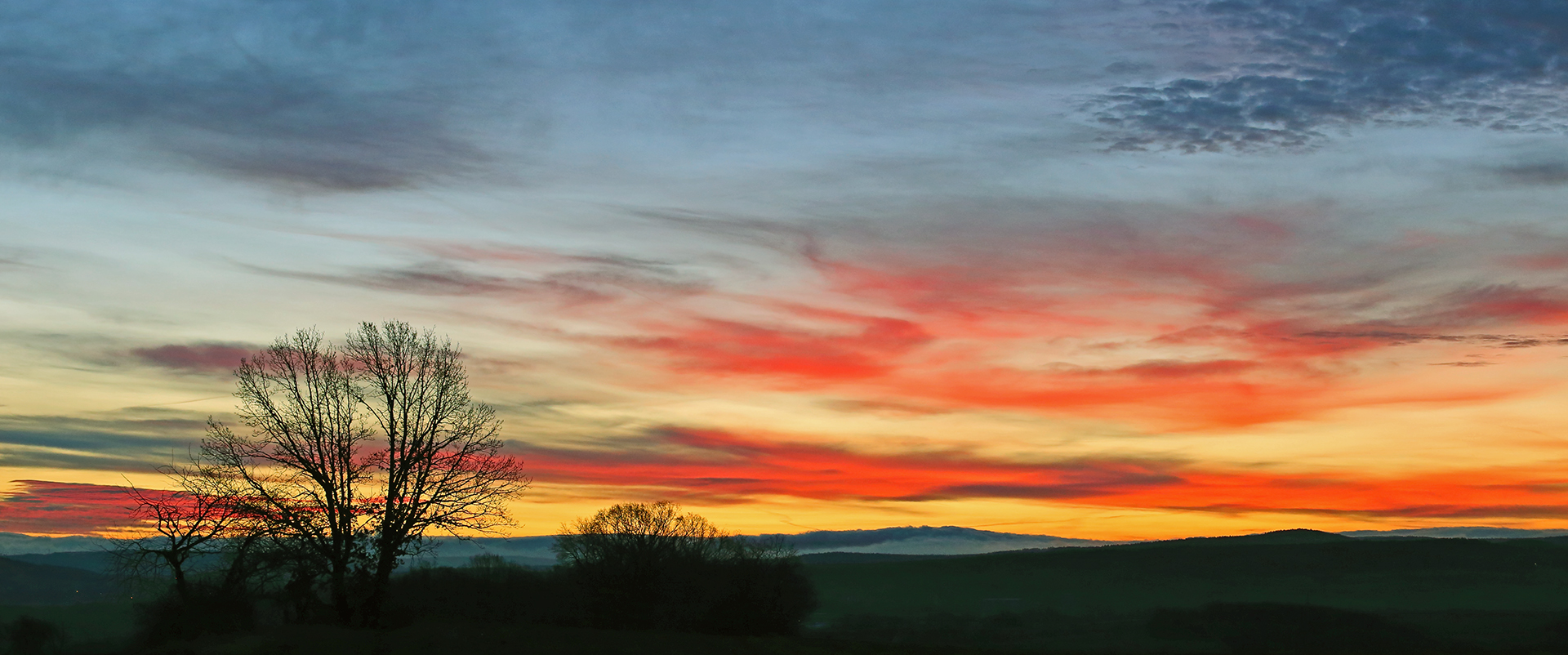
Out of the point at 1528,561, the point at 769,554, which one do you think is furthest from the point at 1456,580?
→ the point at 769,554

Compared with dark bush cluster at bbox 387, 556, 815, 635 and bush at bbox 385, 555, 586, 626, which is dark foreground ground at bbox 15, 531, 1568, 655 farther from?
bush at bbox 385, 555, 586, 626

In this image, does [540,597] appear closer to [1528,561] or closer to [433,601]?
[433,601]

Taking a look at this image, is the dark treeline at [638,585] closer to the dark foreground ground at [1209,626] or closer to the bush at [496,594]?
the bush at [496,594]

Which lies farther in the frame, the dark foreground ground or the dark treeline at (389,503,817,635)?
the dark treeline at (389,503,817,635)

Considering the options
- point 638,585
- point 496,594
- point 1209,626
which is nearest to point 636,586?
point 638,585

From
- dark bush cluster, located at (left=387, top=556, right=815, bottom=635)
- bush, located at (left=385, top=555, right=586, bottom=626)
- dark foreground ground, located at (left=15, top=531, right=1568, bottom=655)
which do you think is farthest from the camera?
dark bush cluster, located at (left=387, top=556, right=815, bottom=635)

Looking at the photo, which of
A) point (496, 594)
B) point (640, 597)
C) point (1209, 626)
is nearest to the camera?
point (640, 597)

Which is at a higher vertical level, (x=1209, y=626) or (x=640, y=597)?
(x=640, y=597)

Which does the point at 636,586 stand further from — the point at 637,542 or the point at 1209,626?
the point at 1209,626

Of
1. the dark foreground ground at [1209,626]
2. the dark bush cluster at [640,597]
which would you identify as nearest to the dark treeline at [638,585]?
the dark bush cluster at [640,597]

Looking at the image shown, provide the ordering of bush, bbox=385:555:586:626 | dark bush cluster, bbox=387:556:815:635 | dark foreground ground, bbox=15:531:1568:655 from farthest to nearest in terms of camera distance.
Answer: dark bush cluster, bbox=387:556:815:635, bush, bbox=385:555:586:626, dark foreground ground, bbox=15:531:1568:655

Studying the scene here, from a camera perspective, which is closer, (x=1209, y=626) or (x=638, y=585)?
(x=638, y=585)

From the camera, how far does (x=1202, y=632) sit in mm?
138875

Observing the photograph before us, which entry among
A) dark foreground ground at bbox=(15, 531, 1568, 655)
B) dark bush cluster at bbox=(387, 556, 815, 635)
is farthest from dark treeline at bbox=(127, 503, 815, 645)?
dark foreground ground at bbox=(15, 531, 1568, 655)
